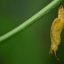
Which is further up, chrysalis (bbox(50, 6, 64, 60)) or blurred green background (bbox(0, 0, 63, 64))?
blurred green background (bbox(0, 0, 63, 64))

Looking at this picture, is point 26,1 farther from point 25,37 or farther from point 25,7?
point 25,37

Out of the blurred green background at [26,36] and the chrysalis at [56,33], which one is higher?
the blurred green background at [26,36]

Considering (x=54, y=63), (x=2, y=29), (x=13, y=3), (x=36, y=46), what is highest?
(x=13, y=3)

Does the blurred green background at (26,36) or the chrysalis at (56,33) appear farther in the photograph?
the blurred green background at (26,36)

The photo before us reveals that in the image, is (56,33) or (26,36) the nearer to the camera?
(56,33)

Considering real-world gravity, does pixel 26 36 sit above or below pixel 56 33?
above

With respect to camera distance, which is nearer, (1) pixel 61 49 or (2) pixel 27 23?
(2) pixel 27 23

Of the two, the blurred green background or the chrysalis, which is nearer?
the chrysalis

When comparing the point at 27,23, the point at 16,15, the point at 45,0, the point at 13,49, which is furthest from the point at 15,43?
the point at 27,23
